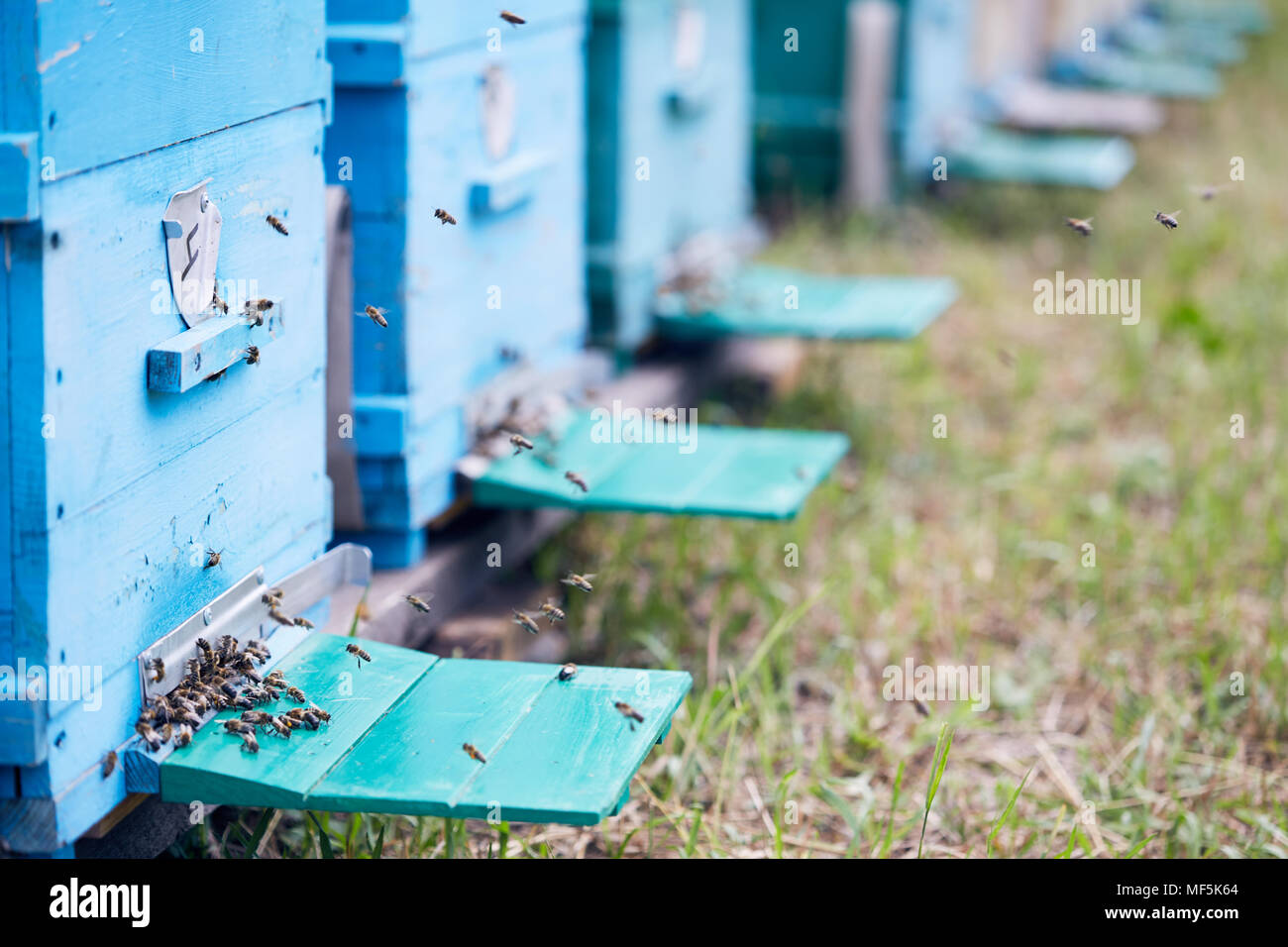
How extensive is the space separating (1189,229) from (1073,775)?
4.87 meters

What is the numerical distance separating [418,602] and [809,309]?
2447mm

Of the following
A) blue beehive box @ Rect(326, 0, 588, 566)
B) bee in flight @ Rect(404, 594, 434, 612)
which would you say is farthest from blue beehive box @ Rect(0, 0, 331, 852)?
blue beehive box @ Rect(326, 0, 588, 566)

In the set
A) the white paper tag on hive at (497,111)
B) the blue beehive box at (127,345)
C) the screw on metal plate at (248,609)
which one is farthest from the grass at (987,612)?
the white paper tag on hive at (497,111)

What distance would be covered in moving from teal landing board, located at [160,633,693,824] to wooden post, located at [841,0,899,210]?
17.1ft

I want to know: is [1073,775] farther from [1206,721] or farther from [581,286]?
[581,286]

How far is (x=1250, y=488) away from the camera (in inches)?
190

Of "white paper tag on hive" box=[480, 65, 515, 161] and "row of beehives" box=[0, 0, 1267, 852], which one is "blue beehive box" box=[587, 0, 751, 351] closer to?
"row of beehives" box=[0, 0, 1267, 852]

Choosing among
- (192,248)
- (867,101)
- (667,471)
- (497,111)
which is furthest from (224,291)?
(867,101)

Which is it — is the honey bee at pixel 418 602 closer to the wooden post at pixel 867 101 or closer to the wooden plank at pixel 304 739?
the wooden plank at pixel 304 739

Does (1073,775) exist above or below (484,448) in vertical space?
below

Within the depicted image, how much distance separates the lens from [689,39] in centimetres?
496

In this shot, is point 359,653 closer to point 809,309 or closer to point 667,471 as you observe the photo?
point 667,471

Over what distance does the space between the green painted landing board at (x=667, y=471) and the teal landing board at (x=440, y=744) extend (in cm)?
79
